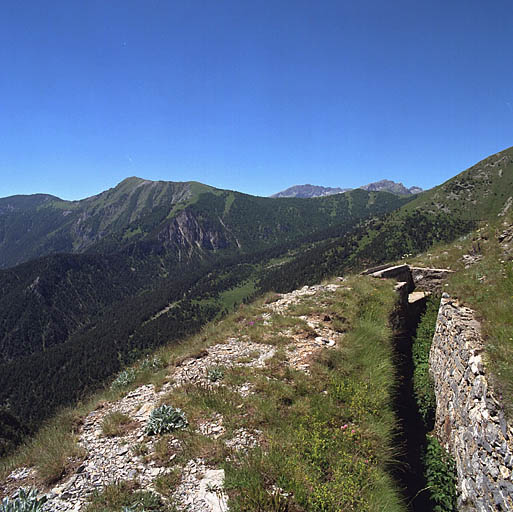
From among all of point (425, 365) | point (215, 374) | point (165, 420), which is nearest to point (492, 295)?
point (425, 365)

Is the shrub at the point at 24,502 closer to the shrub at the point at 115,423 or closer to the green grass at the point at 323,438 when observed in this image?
the shrub at the point at 115,423

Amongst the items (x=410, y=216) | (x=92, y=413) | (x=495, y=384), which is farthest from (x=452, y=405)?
(x=410, y=216)

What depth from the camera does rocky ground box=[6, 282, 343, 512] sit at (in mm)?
4836

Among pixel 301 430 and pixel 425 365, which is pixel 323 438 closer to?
pixel 301 430

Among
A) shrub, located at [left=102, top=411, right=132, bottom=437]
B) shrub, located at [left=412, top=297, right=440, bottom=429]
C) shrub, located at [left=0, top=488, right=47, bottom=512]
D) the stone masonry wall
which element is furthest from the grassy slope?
shrub, located at [left=412, top=297, right=440, bottom=429]

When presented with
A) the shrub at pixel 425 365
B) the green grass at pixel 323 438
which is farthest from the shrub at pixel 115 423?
the shrub at pixel 425 365

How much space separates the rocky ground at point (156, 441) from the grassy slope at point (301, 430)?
25 centimetres

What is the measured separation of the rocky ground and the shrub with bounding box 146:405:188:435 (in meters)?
0.19

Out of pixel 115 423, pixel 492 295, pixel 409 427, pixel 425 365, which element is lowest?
pixel 409 427

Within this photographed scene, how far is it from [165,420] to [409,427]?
8.79 metres

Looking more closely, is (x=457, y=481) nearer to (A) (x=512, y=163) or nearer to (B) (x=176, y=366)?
(B) (x=176, y=366)

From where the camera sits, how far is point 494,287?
10812mm

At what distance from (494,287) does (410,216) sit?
674 feet

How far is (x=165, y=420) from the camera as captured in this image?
21.7 ft
